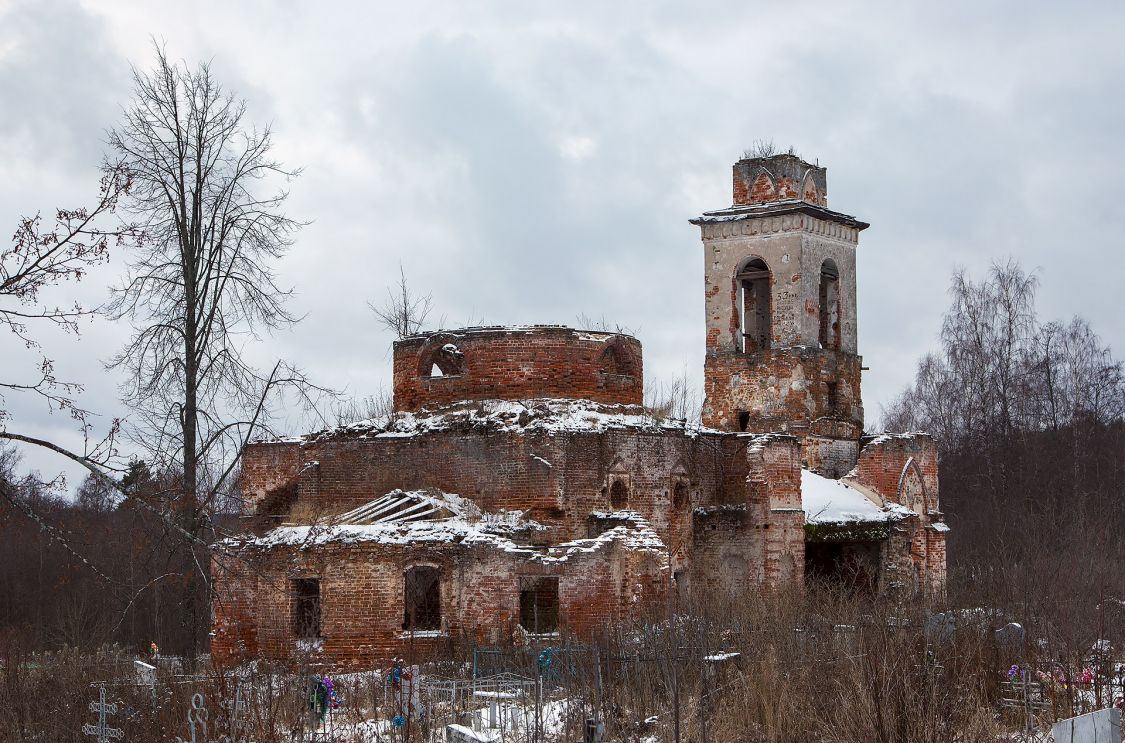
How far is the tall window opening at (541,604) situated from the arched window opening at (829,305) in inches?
432

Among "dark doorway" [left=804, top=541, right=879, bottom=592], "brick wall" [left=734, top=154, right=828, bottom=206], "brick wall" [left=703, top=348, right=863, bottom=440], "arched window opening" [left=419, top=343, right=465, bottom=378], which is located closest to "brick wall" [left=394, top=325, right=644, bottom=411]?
"arched window opening" [left=419, top=343, right=465, bottom=378]

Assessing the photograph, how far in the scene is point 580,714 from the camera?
12.8m

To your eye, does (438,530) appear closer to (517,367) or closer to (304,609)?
(304,609)

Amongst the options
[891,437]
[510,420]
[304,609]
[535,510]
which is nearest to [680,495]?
[535,510]

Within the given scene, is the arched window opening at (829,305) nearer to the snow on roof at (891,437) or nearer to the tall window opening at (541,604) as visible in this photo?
the snow on roof at (891,437)

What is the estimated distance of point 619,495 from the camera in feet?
67.2

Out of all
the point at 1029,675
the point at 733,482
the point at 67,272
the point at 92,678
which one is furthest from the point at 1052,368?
the point at 67,272

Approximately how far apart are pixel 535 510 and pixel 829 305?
11310 millimetres

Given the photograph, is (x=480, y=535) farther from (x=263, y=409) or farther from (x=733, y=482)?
A: (x=733, y=482)

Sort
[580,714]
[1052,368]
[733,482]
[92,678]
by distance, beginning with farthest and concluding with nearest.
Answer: [1052,368] → [733,482] → [92,678] → [580,714]

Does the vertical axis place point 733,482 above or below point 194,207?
below

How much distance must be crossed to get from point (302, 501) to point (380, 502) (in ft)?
5.25

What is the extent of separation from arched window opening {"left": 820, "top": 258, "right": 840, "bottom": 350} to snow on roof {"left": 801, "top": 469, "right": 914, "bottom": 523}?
4.52 metres

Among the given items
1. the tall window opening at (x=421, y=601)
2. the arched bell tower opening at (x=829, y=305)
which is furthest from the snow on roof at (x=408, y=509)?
the arched bell tower opening at (x=829, y=305)
